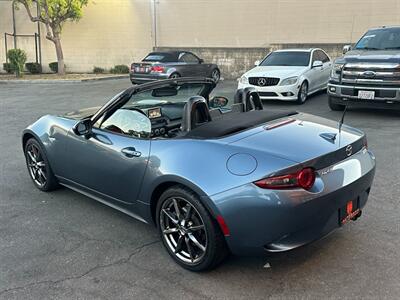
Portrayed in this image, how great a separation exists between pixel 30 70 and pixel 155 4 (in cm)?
819

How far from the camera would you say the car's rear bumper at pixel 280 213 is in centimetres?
271

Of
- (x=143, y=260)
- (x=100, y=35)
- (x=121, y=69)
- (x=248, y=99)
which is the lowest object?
(x=143, y=260)

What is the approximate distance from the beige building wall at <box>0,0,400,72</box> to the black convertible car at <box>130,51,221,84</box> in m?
3.69

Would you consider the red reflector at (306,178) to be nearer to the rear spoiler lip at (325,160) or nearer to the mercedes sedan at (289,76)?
the rear spoiler lip at (325,160)

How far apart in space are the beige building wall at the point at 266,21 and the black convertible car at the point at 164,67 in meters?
5.11

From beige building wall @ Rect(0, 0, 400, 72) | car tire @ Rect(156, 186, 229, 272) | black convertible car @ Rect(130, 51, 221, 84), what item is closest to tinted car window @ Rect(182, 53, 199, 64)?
black convertible car @ Rect(130, 51, 221, 84)

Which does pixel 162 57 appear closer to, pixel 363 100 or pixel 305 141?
pixel 363 100

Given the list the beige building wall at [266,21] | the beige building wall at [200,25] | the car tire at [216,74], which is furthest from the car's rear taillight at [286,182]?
the beige building wall at [266,21]

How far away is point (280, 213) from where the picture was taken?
106 inches

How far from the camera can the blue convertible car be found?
9.11 feet

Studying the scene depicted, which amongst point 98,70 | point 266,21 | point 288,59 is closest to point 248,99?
point 288,59

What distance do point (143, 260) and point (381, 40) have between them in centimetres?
861

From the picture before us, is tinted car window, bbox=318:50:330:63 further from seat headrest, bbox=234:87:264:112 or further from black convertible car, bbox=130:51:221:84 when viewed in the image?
seat headrest, bbox=234:87:264:112

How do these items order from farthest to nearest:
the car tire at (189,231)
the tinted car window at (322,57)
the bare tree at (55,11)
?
the bare tree at (55,11) → the tinted car window at (322,57) → the car tire at (189,231)
